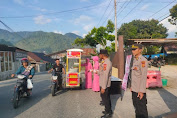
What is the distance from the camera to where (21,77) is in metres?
5.55

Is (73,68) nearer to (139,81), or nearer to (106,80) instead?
(106,80)

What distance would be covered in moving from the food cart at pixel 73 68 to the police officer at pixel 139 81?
15.7ft

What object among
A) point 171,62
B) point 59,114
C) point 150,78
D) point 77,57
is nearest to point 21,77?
point 59,114

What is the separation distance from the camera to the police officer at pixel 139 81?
10.4 feet

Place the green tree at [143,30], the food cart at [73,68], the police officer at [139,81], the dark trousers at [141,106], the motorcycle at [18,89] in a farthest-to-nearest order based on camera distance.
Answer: the green tree at [143,30]
the food cart at [73,68]
the motorcycle at [18,89]
the dark trousers at [141,106]
the police officer at [139,81]

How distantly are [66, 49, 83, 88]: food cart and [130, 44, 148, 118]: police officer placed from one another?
480cm

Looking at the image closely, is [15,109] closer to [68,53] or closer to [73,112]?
[73,112]

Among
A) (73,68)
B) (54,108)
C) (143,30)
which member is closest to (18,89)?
(54,108)

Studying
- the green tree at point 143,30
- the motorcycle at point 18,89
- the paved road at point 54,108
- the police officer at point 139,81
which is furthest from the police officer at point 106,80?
the green tree at point 143,30

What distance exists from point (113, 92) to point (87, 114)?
2124mm

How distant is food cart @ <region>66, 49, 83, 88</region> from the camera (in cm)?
785

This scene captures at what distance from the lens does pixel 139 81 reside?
127 inches

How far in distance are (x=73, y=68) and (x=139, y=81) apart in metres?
5.68

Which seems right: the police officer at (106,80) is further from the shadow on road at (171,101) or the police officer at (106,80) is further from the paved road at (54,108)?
the shadow on road at (171,101)
